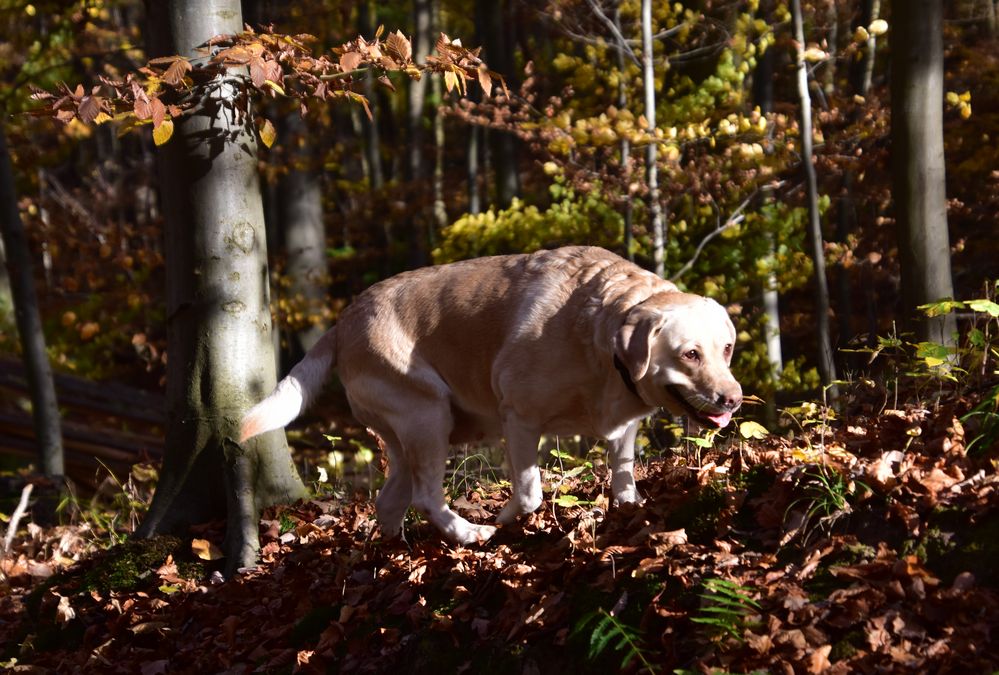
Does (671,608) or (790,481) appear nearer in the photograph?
(671,608)

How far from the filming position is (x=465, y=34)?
119ft

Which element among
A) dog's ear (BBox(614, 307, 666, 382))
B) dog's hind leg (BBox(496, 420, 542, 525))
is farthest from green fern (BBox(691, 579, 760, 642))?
dog's hind leg (BBox(496, 420, 542, 525))

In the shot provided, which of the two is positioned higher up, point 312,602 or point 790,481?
point 790,481

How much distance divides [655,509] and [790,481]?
2.11 feet

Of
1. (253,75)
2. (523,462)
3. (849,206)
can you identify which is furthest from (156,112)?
(849,206)

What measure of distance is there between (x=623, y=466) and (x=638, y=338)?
87cm

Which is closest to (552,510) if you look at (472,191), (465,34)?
(472,191)

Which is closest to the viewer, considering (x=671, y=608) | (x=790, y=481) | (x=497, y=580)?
(x=671, y=608)

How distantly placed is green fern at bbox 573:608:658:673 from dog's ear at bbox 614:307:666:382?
112 centimetres

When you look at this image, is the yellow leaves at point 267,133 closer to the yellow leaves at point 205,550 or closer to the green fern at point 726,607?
the yellow leaves at point 205,550

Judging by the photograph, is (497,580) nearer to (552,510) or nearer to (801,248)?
(552,510)

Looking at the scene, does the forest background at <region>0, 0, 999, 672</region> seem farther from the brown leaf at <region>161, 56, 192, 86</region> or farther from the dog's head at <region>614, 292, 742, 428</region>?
the dog's head at <region>614, 292, 742, 428</region>

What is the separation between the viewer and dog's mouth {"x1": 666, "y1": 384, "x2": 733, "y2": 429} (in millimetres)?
4707

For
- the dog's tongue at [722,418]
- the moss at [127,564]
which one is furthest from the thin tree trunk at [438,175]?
the dog's tongue at [722,418]
